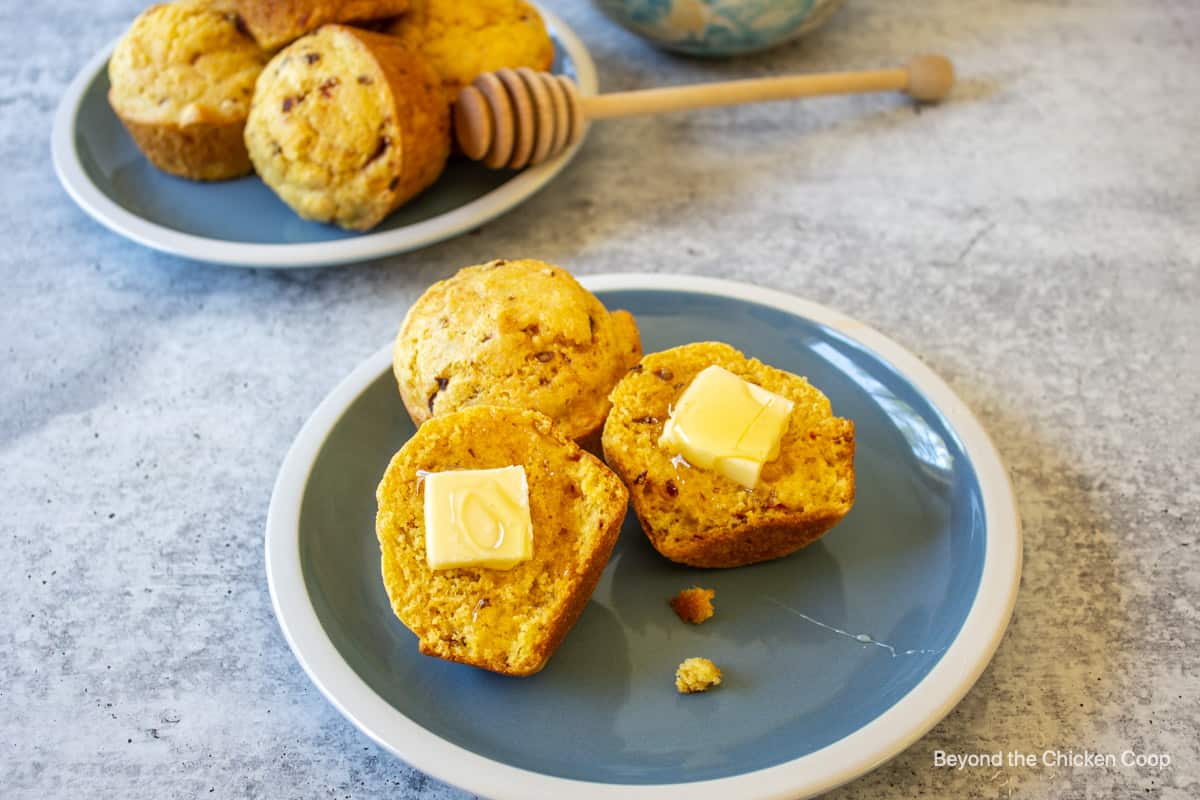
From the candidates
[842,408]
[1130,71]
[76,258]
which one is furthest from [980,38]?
[76,258]

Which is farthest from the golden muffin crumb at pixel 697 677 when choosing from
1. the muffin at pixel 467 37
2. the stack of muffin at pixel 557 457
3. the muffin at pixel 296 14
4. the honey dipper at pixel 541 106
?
the muffin at pixel 296 14

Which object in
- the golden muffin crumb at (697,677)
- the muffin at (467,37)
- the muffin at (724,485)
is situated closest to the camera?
the golden muffin crumb at (697,677)

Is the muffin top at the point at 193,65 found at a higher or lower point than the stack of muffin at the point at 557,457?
higher

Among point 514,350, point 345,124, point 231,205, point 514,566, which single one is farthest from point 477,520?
A: point 231,205

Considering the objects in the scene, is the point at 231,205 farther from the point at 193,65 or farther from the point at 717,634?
the point at 717,634

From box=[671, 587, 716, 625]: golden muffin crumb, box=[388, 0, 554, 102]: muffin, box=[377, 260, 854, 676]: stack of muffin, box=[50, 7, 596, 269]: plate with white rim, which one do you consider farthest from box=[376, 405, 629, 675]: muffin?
box=[388, 0, 554, 102]: muffin

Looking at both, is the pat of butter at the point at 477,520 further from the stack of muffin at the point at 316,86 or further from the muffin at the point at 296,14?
the muffin at the point at 296,14
